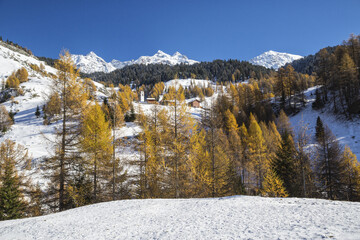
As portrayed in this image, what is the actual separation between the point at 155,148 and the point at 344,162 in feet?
69.2

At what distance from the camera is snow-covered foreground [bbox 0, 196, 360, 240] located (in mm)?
5281

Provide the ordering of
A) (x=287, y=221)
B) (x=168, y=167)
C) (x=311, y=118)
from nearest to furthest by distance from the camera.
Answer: (x=287, y=221) → (x=168, y=167) → (x=311, y=118)

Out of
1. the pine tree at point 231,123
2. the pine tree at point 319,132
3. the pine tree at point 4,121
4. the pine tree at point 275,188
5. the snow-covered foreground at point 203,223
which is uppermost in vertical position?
the pine tree at point 4,121

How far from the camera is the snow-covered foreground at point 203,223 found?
5281mm

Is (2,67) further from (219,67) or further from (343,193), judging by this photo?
(219,67)

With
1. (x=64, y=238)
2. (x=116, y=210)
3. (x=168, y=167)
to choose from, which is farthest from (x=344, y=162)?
(x=64, y=238)

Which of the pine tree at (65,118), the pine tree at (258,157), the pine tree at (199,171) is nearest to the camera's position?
the pine tree at (65,118)

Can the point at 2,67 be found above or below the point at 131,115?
above

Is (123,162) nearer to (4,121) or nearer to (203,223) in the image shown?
(203,223)

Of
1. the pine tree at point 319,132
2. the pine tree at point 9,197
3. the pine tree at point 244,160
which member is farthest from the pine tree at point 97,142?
the pine tree at point 319,132

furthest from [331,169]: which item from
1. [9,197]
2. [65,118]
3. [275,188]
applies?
[9,197]

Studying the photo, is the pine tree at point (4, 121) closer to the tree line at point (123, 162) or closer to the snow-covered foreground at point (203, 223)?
the tree line at point (123, 162)

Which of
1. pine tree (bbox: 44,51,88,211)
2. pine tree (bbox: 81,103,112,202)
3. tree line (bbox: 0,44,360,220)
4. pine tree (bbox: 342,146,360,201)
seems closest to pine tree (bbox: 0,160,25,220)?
tree line (bbox: 0,44,360,220)

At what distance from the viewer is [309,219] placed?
6109mm
